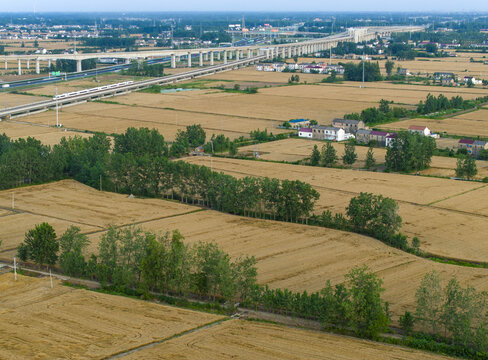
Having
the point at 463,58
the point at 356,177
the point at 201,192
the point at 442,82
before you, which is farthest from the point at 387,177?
the point at 463,58

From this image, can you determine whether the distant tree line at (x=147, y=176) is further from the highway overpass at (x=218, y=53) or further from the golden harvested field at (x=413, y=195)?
the highway overpass at (x=218, y=53)

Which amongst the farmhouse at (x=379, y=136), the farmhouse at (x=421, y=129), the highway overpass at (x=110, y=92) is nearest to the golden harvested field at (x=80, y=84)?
the highway overpass at (x=110, y=92)

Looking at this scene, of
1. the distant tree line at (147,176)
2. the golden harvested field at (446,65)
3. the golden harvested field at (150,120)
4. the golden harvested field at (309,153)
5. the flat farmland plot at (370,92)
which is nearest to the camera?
the distant tree line at (147,176)

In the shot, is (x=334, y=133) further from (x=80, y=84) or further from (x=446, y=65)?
(x=446, y=65)

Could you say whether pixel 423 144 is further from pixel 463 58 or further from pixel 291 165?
pixel 463 58

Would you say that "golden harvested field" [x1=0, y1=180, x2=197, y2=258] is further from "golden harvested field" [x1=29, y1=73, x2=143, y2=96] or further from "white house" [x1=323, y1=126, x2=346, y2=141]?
"golden harvested field" [x1=29, y1=73, x2=143, y2=96]
